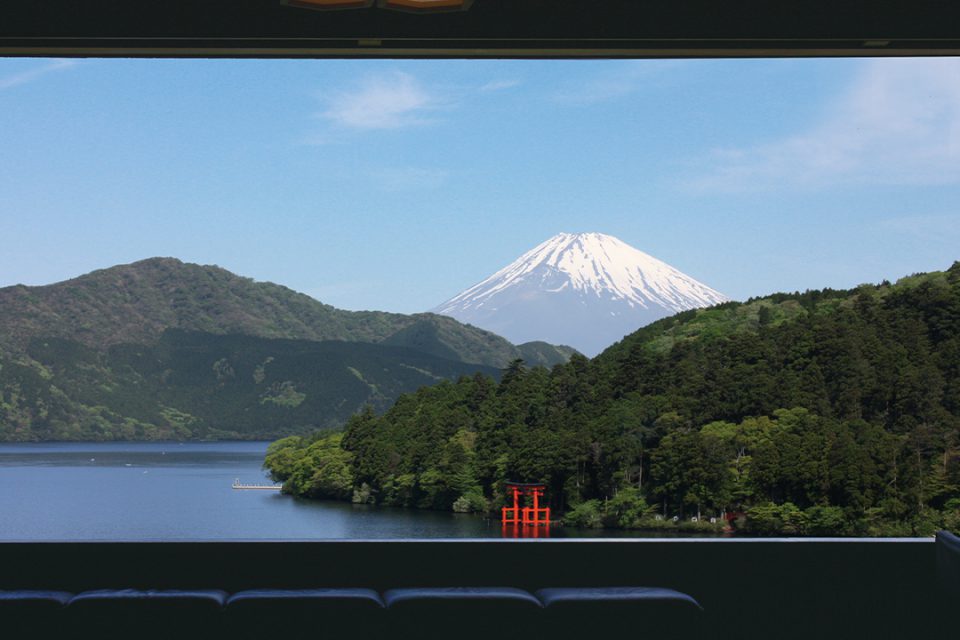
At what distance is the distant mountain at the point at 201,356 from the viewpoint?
54.2 meters

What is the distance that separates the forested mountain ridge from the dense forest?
5356 mm

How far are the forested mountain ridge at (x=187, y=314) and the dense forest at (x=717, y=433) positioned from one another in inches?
211

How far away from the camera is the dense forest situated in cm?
4078

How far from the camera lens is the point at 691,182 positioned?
68.8 meters

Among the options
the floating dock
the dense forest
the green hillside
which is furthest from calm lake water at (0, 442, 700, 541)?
the dense forest

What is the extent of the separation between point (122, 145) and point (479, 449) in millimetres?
41236
